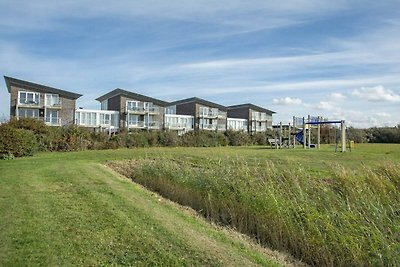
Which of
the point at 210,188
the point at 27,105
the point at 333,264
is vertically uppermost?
the point at 27,105

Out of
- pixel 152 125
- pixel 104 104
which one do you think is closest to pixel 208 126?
pixel 152 125

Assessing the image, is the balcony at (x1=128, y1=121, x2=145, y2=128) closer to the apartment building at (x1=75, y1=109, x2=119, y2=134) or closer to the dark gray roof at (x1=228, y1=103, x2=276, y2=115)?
the apartment building at (x1=75, y1=109, x2=119, y2=134)

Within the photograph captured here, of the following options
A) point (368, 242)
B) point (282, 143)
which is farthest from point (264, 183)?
point (282, 143)

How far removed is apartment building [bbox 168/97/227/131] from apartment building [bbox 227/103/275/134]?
6.29 m

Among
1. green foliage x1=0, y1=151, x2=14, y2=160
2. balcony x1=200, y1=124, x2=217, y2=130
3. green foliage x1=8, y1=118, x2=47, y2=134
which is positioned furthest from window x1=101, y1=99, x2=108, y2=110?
green foliage x1=0, y1=151, x2=14, y2=160

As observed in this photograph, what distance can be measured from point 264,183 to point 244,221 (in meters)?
0.88

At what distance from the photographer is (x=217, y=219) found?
8.78 m

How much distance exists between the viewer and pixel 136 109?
6969cm

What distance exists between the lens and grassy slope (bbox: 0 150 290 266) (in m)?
5.55

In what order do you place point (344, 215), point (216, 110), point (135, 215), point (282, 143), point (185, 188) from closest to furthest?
point (344, 215), point (135, 215), point (185, 188), point (282, 143), point (216, 110)

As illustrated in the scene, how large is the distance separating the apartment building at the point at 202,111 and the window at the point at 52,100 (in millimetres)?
25750

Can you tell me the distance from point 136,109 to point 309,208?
64.0 m

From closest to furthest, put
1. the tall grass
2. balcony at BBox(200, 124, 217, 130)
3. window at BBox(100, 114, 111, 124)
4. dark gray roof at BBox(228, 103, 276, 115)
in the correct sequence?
the tall grass → window at BBox(100, 114, 111, 124) → balcony at BBox(200, 124, 217, 130) → dark gray roof at BBox(228, 103, 276, 115)

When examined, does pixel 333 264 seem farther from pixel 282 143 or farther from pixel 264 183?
pixel 282 143
